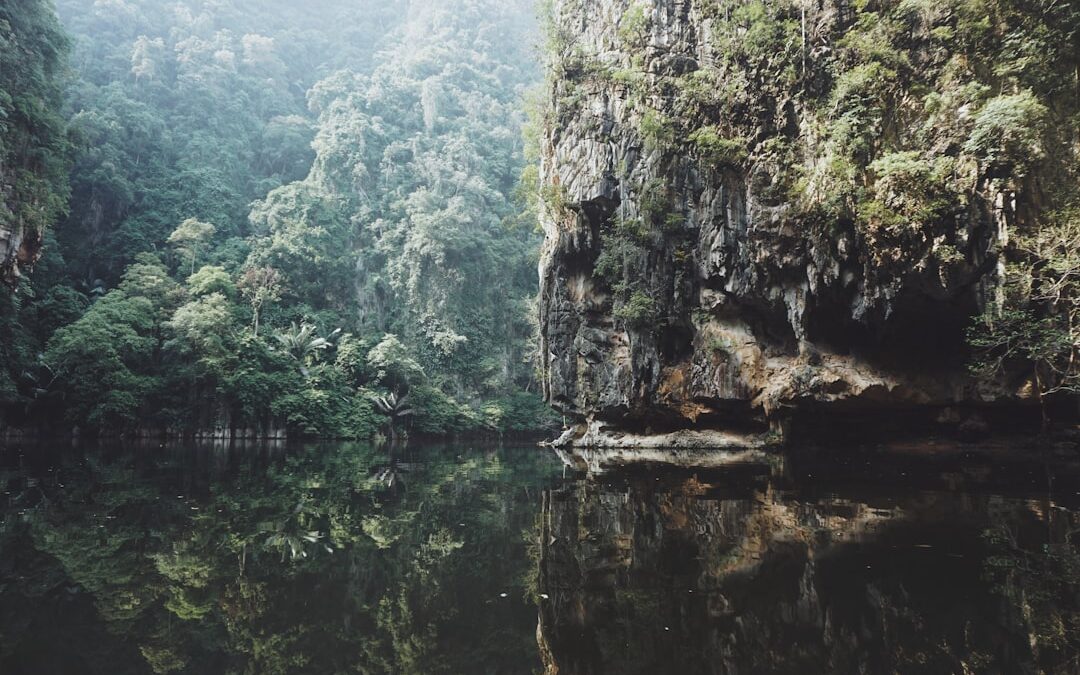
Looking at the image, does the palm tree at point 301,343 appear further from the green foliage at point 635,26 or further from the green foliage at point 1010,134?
the green foliage at point 1010,134

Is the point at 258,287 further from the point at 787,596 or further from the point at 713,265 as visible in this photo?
the point at 787,596

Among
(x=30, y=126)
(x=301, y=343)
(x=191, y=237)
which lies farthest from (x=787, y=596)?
(x=191, y=237)

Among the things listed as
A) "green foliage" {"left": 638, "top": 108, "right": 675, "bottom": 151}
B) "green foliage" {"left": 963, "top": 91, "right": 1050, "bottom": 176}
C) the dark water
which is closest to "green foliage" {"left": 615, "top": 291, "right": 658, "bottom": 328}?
"green foliage" {"left": 638, "top": 108, "right": 675, "bottom": 151}

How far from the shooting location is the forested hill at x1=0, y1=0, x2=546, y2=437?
2375 cm

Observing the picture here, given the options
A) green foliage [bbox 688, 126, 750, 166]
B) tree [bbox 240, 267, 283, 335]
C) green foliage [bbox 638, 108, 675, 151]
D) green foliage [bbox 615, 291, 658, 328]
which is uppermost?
green foliage [bbox 638, 108, 675, 151]

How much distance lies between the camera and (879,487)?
27.3 feet

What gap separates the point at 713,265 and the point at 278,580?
50.0ft

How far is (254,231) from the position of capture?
40438 mm

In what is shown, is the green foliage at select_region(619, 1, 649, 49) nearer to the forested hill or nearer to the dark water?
the forested hill

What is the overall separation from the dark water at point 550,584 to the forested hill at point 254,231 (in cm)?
2064

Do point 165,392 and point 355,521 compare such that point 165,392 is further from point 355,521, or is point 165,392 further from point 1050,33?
point 1050,33

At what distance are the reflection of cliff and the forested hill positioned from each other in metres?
21.8

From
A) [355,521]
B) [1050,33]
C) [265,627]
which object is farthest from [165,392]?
[1050,33]

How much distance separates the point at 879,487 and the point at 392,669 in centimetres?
792
